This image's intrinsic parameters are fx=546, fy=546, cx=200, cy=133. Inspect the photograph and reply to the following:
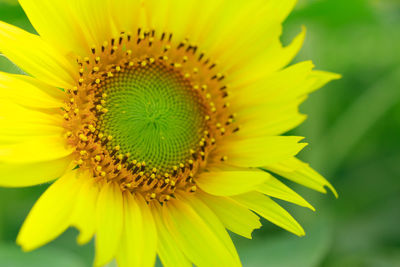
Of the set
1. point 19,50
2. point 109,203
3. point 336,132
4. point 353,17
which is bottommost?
point 109,203

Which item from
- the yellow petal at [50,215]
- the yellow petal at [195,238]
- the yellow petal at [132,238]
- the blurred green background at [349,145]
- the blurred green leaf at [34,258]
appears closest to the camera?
the yellow petal at [50,215]

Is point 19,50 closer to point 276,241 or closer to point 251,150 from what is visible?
point 251,150

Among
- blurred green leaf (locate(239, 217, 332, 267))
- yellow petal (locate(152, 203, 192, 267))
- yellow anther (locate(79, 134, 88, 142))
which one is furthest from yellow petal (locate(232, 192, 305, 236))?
blurred green leaf (locate(239, 217, 332, 267))

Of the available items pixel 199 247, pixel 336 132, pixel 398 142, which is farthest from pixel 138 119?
pixel 398 142

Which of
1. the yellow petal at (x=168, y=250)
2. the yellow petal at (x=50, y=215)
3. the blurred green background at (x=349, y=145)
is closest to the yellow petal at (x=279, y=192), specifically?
the yellow petal at (x=168, y=250)

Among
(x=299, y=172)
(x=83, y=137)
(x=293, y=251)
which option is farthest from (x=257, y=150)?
(x=293, y=251)

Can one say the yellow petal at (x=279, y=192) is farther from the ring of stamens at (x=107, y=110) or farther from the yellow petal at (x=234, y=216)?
the ring of stamens at (x=107, y=110)
